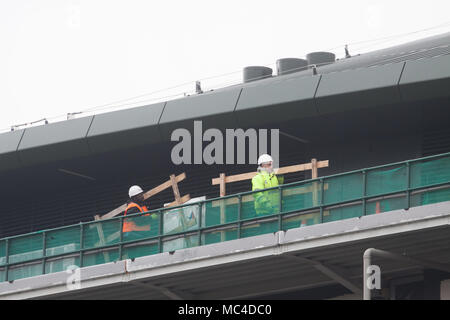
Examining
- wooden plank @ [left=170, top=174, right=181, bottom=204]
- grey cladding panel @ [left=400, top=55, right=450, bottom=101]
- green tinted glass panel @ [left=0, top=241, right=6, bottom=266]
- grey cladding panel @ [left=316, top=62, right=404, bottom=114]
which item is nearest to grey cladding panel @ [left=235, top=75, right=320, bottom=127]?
grey cladding panel @ [left=316, top=62, right=404, bottom=114]

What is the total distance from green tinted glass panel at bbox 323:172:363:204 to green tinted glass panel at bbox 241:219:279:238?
1.36 meters

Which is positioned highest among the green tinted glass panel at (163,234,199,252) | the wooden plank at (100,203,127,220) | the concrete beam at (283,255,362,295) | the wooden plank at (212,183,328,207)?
the wooden plank at (100,203,127,220)

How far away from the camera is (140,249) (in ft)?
93.4

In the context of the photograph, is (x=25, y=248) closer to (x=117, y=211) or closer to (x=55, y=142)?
(x=117, y=211)

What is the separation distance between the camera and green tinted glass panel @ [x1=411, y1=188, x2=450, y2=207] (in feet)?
81.0

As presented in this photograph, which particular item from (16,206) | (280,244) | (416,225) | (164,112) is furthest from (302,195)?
(16,206)

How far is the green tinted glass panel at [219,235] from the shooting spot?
27.2m

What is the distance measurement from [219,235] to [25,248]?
227 inches

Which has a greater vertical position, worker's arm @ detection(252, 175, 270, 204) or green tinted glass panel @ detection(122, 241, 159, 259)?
worker's arm @ detection(252, 175, 270, 204)

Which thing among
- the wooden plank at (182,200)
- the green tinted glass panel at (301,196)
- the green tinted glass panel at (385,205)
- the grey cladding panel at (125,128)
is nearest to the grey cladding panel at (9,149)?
the grey cladding panel at (125,128)

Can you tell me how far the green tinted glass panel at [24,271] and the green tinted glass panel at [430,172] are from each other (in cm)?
1009

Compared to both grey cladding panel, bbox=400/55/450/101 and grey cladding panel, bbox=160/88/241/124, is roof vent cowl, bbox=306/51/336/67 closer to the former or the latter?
grey cladding panel, bbox=160/88/241/124

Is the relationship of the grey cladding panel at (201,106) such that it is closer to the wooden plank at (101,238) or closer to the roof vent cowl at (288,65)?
the wooden plank at (101,238)

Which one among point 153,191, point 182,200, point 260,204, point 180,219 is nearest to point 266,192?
point 260,204
